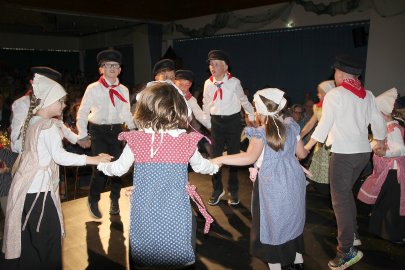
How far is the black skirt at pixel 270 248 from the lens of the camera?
2.59 metres

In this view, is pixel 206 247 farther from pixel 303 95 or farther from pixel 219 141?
pixel 303 95

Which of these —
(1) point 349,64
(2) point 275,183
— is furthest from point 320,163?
(2) point 275,183

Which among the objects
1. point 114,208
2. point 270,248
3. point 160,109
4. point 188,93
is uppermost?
point 188,93

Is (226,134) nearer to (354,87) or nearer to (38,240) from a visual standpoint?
(354,87)

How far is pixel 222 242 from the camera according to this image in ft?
Answer: 11.4

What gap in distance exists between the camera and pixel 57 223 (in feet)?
8.09

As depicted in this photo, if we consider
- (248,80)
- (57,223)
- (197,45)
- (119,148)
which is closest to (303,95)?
(248,80)

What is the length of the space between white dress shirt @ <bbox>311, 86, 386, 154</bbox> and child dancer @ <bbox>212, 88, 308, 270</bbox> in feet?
1.42

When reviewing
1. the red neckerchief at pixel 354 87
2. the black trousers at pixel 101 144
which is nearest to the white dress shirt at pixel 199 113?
the black trousers at pixel 101 144

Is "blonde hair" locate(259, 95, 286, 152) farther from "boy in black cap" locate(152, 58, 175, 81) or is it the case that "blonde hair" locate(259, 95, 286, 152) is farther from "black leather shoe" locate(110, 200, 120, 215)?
"black leather shoe" locate(110, 200, 120, 215)

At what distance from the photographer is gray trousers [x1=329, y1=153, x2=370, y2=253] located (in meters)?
2.90

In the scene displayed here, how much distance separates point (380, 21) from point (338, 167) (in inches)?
211

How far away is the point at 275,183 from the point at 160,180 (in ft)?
3.22

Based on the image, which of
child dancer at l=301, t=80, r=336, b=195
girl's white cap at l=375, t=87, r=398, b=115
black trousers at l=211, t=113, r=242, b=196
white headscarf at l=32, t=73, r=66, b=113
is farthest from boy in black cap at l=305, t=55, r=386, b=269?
white headscarf at l=32, t=73, r=66, b=113
